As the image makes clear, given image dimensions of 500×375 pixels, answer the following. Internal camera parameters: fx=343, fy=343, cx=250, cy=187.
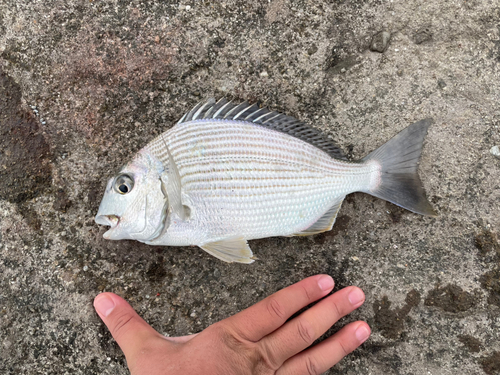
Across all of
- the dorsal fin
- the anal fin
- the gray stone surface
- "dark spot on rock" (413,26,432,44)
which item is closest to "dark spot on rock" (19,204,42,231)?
the gray stone surface

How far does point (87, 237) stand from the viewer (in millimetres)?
2045

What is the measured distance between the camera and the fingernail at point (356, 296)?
6.24 feet

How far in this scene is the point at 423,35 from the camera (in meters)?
2.04

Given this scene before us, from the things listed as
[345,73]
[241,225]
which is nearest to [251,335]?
[241,225]

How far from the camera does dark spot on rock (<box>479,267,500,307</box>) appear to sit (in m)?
1.95

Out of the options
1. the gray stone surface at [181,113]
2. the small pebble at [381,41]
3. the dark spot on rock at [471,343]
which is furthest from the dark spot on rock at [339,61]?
the dark spot on rock at [471,343]

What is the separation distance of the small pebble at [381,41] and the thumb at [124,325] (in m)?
2.03

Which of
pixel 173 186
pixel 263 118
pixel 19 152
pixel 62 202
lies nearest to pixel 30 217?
pixel 62 202

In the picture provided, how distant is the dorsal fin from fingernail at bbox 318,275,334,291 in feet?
2.26

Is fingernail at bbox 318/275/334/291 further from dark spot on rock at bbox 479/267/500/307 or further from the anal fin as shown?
dark spot on rock at bbox 479/267/500/307

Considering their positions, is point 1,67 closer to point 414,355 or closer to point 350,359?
point 350,359

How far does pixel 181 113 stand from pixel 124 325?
1213 millimetres

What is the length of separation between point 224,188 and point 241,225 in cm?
22

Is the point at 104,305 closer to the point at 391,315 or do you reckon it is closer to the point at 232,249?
the point at 232,249
